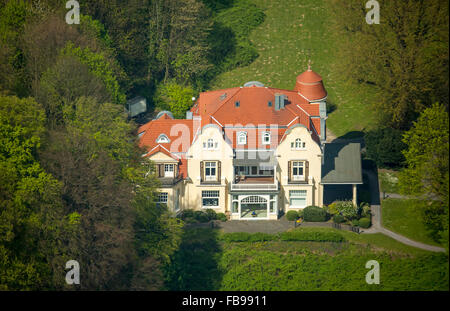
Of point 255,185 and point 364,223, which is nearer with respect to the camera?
point 364,223

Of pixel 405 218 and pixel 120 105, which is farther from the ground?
pixel 120 105

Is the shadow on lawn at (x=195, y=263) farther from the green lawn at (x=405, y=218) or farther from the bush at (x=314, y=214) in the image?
the green lawn at (x=405, y=218)

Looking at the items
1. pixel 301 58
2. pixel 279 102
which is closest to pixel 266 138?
pixel 279 102

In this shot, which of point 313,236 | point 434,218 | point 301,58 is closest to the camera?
point 434,218

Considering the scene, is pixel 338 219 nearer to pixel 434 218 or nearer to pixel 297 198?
pixel 297 198

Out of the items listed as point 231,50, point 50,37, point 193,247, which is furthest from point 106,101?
point 231,50

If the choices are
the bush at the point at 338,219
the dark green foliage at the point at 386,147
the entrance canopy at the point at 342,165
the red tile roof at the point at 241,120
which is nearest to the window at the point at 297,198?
the entrance canopy at the point at 342,165
